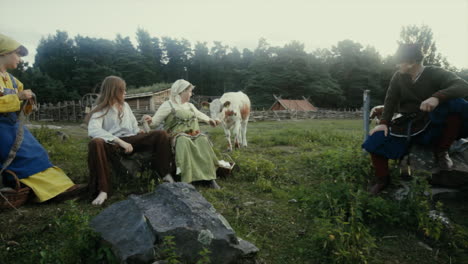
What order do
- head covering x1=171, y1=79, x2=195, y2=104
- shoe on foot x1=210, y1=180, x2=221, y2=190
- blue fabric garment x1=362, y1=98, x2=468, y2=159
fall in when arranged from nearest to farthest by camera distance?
blue fabric garment x1=362, y1=98, x2=468, y2=159, shoe on foot x1=210, y1=180, x2=221, y2=190, head covering x1=171, y1=79, x2=195, y2=104

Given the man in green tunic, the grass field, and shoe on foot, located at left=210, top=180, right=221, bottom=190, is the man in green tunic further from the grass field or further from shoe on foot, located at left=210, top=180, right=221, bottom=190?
shoe on foot, located at left=210, top=180, right=221, bottom=190

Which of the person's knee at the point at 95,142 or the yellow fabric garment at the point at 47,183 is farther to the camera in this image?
the person's knee at the point at 95,142

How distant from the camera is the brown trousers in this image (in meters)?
3.79

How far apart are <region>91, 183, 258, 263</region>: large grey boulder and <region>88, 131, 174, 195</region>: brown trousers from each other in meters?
1.16

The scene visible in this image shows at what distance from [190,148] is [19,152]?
7.22ft

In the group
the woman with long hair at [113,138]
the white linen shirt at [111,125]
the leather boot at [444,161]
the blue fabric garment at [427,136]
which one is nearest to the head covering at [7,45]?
the woman with long hair at [113,138]

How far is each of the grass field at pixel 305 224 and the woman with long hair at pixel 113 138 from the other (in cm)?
30

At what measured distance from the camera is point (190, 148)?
4531mm

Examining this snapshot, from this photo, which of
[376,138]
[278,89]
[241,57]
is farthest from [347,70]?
[376,138]

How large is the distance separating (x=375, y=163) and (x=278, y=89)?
157ft

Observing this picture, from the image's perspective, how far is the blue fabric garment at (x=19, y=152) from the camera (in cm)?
354

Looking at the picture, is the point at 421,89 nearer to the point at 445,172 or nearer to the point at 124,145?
the point at 445,172

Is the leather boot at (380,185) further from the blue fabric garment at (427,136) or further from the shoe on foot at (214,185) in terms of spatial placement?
the shoe on foot at (214,185)

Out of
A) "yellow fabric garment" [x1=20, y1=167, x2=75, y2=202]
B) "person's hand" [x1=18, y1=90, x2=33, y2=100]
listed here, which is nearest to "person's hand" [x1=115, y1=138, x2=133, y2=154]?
"yellow fabric garment" [x1=20, y1=167, x2=75, y2=202]
